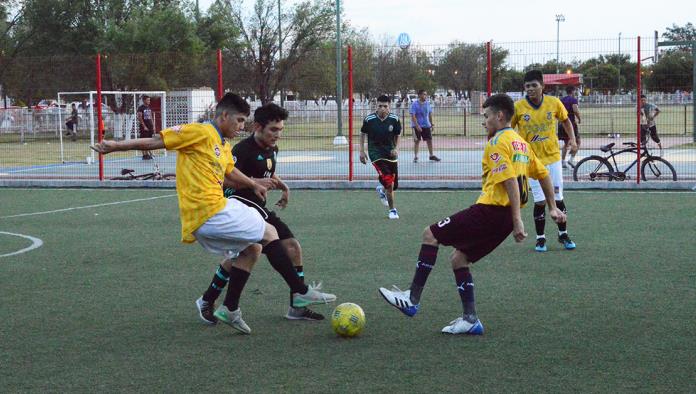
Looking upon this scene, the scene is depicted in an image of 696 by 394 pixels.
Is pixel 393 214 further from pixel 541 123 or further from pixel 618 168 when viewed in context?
pixel 618 168

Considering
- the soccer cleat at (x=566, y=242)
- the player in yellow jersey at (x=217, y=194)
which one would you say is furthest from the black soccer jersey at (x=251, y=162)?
the soccer cleat at (x=566, y=242)

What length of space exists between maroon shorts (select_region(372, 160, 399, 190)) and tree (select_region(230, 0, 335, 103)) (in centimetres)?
3139

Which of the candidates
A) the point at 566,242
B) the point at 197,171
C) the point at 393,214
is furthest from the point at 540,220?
the point at 197,171

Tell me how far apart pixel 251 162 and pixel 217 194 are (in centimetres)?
88

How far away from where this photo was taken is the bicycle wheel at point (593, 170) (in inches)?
661

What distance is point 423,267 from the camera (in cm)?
655

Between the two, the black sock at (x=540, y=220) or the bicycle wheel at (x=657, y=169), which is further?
the bicycle wheel at (x=657, y=169)

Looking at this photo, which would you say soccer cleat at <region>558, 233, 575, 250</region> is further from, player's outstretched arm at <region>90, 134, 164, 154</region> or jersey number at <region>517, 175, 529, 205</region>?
player's outstretched arm at <region>90, 134, 164, 154</region>

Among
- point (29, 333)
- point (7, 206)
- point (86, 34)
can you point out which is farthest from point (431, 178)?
point (86, 34)

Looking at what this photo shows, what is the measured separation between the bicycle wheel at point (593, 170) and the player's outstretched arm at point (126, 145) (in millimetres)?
12143

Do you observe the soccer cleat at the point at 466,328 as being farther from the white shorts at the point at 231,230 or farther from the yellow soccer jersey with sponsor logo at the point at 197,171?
the yellow soccer jersey with sponsor logo at the point at 197,171

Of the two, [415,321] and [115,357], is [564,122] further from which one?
[115,357]

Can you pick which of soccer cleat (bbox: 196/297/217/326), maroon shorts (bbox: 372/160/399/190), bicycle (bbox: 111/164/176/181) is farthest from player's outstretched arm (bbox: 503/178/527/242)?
bicycle (bbox: 111/164/176/181)

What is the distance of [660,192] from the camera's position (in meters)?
15.6
